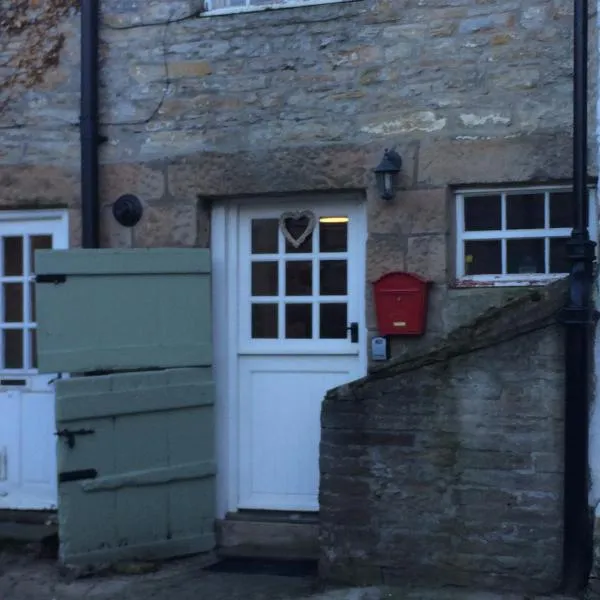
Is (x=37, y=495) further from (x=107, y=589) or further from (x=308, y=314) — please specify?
(x=308, y=314)

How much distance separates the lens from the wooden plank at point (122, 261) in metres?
6.61

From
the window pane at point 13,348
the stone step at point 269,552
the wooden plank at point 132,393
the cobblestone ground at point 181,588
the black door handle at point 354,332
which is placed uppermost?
the black door handle at point 354,332

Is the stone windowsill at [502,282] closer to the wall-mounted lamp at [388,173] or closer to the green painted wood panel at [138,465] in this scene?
the wall-mounted lamp at [388,173]

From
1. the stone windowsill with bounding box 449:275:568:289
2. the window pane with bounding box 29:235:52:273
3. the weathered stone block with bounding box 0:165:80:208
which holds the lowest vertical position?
the stone windowsill with bounding box 449:275:568:289

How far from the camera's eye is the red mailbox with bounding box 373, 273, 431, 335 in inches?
254

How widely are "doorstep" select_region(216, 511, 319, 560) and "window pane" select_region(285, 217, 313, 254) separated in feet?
5.81

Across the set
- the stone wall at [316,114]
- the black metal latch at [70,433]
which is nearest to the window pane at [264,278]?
the stone wall at [316,114]

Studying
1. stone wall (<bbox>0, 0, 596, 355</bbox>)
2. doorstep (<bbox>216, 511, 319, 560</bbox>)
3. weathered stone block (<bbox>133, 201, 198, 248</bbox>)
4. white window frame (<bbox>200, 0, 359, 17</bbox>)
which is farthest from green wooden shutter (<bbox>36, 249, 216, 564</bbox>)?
white window frame (<bbox>200, 0, 359, 17</bbox>)

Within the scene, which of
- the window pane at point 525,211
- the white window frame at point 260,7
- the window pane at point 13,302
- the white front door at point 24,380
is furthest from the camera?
the window pane at point 13,302

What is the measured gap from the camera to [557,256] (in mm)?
6367

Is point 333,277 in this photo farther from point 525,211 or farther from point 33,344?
point 33,344

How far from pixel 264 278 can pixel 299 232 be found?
40cm

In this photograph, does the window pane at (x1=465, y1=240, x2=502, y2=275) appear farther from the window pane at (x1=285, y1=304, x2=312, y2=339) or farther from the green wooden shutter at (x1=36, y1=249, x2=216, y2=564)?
the green wooden shutter at (x1=36, y1=249, x2=216, y2=564)

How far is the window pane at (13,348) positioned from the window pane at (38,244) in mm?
490
